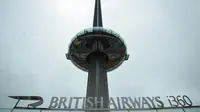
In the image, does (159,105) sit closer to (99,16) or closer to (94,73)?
(94,73)

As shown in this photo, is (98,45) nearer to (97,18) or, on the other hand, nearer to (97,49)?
(97,49)

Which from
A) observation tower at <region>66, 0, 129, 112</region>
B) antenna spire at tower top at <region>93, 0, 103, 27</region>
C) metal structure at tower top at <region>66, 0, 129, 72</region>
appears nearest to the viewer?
observation tower at <region>66, 0, 129, 112</region>

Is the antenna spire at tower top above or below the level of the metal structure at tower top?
above

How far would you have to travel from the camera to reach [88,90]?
40.0 metres

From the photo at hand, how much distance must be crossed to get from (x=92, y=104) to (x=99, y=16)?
33.2m

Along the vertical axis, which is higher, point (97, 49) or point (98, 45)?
point (98, 45)

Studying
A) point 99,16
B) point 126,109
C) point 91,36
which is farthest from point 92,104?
point 99,16

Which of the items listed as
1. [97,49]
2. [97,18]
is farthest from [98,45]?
[97,18]

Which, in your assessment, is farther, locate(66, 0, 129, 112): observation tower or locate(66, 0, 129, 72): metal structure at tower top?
locate(66, 0, 129, 72): metal structure at tower top

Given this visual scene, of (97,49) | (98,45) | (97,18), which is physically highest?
(97,18)

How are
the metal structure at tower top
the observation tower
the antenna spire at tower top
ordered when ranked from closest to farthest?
1. the observation tower
2. the metal structure at tower top
3. the antenna spire at tower top

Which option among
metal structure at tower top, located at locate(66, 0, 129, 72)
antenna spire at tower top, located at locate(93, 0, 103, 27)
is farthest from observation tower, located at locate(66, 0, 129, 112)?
antenna spire at tower top, located at locate(93, 0, 103, 27)

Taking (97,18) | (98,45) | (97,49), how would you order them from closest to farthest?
(97,49) → (98,45) → (97,18)

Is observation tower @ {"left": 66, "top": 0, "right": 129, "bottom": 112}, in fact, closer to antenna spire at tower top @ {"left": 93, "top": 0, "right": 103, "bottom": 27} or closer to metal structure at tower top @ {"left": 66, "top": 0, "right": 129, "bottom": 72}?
metal structure at tower top @ {"left": 66, "top": 0, "right": 129, "bottom": 72}
